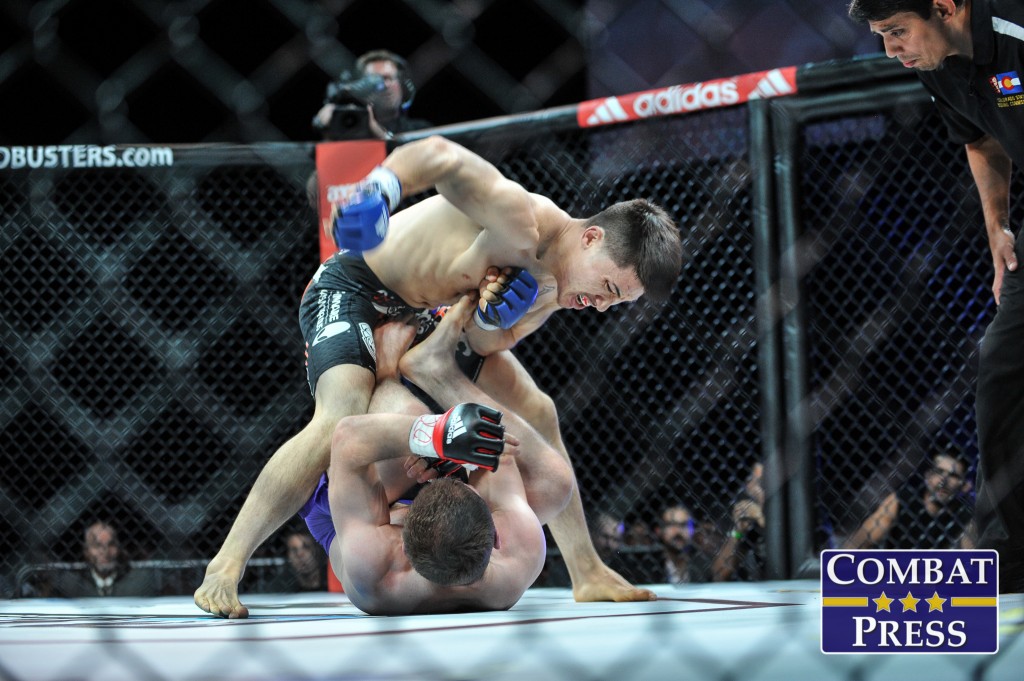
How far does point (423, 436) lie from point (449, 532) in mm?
209

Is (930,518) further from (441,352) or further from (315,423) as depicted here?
(315,423)

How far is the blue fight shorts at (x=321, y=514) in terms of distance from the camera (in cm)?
228

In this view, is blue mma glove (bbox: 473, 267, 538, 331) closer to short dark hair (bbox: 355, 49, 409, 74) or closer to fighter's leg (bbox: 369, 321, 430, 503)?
fighter's leg (bbox: 369, 321, 430, 503)

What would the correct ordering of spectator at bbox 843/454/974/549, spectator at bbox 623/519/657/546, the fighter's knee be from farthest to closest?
spectator at bbox 623/519/657/546, spectator at bbox 843/454/974/549, the fighter's knee

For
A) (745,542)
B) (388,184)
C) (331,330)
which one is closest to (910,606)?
(388,184)

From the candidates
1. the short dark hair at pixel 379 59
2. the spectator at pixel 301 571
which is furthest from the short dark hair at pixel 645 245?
the spectator at pixel 301 571

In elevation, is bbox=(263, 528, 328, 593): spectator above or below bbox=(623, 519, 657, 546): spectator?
below

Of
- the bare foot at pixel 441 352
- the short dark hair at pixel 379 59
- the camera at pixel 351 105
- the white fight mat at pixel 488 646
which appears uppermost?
the short dark hair at pixel 379 59

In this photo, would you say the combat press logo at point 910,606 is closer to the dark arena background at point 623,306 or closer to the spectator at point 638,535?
the dark arena background at point 623,306

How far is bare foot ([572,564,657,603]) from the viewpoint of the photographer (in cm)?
229

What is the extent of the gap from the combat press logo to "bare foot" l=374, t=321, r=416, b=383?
1.31 metres

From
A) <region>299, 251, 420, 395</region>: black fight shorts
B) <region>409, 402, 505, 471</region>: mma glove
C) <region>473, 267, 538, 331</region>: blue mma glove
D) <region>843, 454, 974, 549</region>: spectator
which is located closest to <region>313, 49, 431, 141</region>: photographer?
<region>299, 251, 420, 395</region>: black fight shorts

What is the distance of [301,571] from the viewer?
3121mm

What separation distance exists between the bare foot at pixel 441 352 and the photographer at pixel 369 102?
0.95 m
